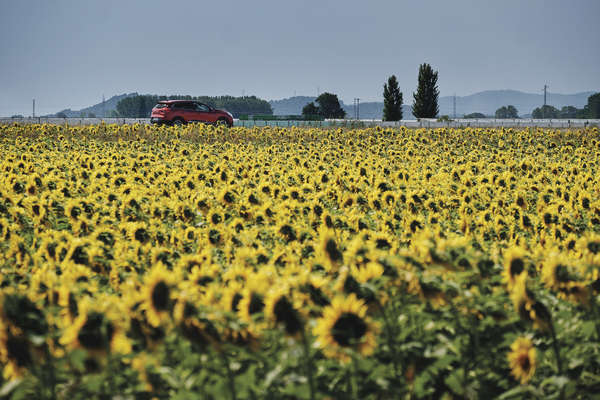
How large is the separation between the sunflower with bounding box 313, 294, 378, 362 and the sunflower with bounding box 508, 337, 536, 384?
3.03ft

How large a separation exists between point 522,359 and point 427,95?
82.1 meters

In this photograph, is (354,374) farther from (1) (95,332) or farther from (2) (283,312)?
(1) (95,332)

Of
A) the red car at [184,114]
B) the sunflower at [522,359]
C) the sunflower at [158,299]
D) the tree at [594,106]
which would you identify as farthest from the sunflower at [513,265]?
the tree at [594,106]

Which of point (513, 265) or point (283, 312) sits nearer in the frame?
point (283, 312)

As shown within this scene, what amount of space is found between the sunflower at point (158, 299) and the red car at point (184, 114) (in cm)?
2934

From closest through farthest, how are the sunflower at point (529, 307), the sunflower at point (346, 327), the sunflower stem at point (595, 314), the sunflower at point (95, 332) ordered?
1. the sunflower at point (95, 332)
2. the sunflower at point (346, 327)
3. the sunflower at point (529, 307)
4. the sunflower stem at point (595, 314)

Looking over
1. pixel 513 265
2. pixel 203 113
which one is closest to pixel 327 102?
pixel 203 113

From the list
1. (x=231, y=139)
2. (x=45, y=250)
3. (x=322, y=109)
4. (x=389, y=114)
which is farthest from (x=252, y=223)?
(x=322, y=109)

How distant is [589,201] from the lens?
7.75 metres

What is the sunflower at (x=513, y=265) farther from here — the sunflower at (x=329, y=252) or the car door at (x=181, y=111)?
the car door at (x=181, y=111)

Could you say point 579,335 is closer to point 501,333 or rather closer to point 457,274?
point 501,333

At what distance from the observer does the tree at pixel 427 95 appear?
8194 cm

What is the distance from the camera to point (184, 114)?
32344mm

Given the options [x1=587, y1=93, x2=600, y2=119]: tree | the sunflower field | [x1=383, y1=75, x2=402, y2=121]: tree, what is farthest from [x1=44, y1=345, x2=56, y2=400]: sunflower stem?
[x1=587, y1=93, x2=600, y2=119]: tree
